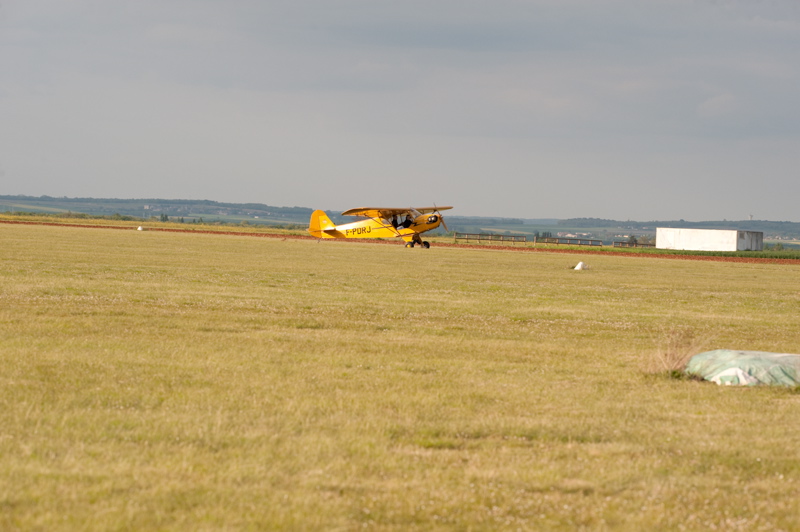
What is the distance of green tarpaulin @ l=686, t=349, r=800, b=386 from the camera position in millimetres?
10375

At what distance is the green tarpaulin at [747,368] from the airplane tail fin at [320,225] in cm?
5833

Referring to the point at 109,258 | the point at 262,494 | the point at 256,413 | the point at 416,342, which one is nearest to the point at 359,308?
the point at 416,342

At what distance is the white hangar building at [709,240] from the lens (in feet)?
270

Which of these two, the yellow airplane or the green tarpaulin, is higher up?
the yellow airplane

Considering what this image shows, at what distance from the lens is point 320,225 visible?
68938 millimetres

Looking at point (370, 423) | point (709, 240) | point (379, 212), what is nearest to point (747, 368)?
point (370, 423)

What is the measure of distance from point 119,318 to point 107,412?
6.99 m

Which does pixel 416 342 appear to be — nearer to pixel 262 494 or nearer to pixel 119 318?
pixel 119 318

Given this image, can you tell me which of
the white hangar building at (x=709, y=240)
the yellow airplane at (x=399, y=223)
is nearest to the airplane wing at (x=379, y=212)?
the yellow airplane at (x=399, y=223)

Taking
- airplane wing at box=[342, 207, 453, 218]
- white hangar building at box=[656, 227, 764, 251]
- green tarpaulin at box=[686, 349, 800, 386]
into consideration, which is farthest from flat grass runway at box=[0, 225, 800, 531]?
white hangar building at box=[656, 227, 764, 251]

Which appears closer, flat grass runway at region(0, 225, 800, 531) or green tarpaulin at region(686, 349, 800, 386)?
flat grass runway at region(0, 225, 800, 531)

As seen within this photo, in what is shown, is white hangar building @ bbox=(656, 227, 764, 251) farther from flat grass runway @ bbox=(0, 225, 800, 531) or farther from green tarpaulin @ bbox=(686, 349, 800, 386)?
green tarpaulin @ bbox=(686, 349, 800, 386)

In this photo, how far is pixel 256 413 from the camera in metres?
8.00

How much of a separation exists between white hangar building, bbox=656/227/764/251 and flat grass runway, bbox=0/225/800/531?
6949 cm
